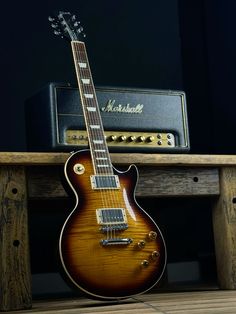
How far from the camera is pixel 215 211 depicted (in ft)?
6.72

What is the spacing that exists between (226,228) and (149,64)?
893mm

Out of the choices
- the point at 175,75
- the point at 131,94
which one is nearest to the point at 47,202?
the point at 131,94

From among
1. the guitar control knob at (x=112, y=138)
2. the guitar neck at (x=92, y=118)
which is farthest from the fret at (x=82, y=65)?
the guitar control knob at (x=112, y=138)

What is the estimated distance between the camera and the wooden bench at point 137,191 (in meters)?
1.72

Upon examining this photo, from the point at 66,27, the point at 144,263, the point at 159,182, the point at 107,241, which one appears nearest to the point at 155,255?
the point at 144,263

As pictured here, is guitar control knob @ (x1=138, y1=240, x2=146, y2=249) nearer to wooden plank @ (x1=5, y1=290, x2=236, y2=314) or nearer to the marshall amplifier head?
wooden plank @ (x1=5, y1=290, x2=236, y2=314)

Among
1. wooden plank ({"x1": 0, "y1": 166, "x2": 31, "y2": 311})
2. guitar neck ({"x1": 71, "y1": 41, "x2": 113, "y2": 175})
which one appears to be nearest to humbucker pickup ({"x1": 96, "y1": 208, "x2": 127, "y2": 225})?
guitar neck ({"x1": 71, "y1": 41, "x2": 113, "y2": 175})

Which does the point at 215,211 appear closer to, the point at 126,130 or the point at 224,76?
the point at 126,130

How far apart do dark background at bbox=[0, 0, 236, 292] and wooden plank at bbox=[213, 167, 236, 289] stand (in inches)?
13.2

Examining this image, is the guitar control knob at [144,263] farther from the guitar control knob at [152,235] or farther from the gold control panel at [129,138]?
the gold control panel at [129,138]

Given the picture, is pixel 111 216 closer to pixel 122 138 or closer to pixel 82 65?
pixel 122 138

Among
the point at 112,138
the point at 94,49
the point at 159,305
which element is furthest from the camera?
the point at 94,49

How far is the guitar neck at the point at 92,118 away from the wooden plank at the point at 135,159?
0.22 ft

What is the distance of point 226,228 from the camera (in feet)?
6.55
